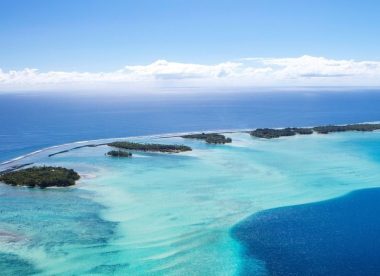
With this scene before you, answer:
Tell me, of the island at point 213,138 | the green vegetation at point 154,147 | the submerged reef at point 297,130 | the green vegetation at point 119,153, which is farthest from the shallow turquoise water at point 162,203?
the submerged reef at point 297,130

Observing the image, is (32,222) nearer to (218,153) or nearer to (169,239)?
(169,239)

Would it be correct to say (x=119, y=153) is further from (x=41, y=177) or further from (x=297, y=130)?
(x=297, y=130)

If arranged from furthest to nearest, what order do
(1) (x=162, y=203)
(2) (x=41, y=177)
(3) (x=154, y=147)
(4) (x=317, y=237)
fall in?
(3) (x=154, y=147)
(2) (x=41, y=177)
(1) (x=162, y=203)
(4) (x=317, y=237)

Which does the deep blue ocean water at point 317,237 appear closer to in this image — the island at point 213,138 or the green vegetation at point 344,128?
the island at point 213,138

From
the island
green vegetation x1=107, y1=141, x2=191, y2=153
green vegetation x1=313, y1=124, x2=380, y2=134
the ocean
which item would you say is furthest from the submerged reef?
green vegetation x1=107, y1=141, x2=191, y2=153

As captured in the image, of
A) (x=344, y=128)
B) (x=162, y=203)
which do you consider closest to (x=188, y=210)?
(x=162, y=203)

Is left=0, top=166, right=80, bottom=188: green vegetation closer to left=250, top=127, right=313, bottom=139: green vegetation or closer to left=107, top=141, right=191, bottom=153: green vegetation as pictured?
left=107, top=141, right=191, bottom=153: green vegetation
